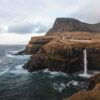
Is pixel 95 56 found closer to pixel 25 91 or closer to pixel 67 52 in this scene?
pixel 67 52

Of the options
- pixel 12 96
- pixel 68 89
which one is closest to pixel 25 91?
pixel 12 96

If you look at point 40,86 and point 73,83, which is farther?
point 73,83

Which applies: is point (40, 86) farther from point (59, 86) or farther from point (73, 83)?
point (73, 83)

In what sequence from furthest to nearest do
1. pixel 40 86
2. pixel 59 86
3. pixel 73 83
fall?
pixel 73 83 → pixel 40 86 → pixel 59 86

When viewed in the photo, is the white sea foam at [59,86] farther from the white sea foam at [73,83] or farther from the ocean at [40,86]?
the white sea foam at [73,83]

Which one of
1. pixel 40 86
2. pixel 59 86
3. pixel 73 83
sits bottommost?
pixel 40 86

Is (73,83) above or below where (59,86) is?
above

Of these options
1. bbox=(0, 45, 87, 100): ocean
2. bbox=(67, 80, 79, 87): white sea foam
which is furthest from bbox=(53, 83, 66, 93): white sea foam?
bbox=(67, 80, 79, 87): white sea foam

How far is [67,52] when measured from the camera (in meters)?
102

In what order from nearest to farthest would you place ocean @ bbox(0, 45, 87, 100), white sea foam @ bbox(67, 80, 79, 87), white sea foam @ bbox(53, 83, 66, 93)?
ocean @ bbox(0, 45, 87, 100), white sea foam @ bbox(53, 83, 66, 93), white sea foam @ bbox(67, 80, 79, 87)

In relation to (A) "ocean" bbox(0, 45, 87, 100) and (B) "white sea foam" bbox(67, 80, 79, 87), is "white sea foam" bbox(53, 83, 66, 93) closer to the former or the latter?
(A) "ocean" bbox(0, 45, 87, 100)

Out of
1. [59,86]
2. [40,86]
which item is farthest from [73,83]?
[40,86]

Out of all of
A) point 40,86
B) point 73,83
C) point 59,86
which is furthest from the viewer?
point 73,83

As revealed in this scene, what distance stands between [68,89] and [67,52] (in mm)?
33978
